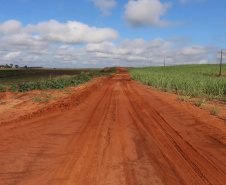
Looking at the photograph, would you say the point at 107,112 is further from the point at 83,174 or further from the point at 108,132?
the point at 83,174

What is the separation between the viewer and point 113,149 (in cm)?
373

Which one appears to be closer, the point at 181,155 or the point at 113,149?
the point at 181,155

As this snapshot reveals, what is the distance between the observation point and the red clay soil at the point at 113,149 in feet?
9.11

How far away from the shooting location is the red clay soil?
2777 millimetres

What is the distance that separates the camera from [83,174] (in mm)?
2807

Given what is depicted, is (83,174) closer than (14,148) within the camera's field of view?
Yes

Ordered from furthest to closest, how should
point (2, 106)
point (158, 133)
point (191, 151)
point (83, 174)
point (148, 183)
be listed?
point (2, 106)
point (158, 133)
point (191, 151)
point (83, 174)
point (148, 183)

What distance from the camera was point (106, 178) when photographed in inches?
107

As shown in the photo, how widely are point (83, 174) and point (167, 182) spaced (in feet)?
4.49

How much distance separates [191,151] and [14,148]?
156 inches

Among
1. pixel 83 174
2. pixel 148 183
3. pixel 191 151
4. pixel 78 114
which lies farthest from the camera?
pixel 78 114

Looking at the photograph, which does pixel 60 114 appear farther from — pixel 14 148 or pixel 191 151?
pixel 191 151

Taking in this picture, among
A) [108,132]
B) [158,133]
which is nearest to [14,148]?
[108,132]

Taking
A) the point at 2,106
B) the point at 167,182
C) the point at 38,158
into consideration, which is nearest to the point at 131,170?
the point at 167,182
